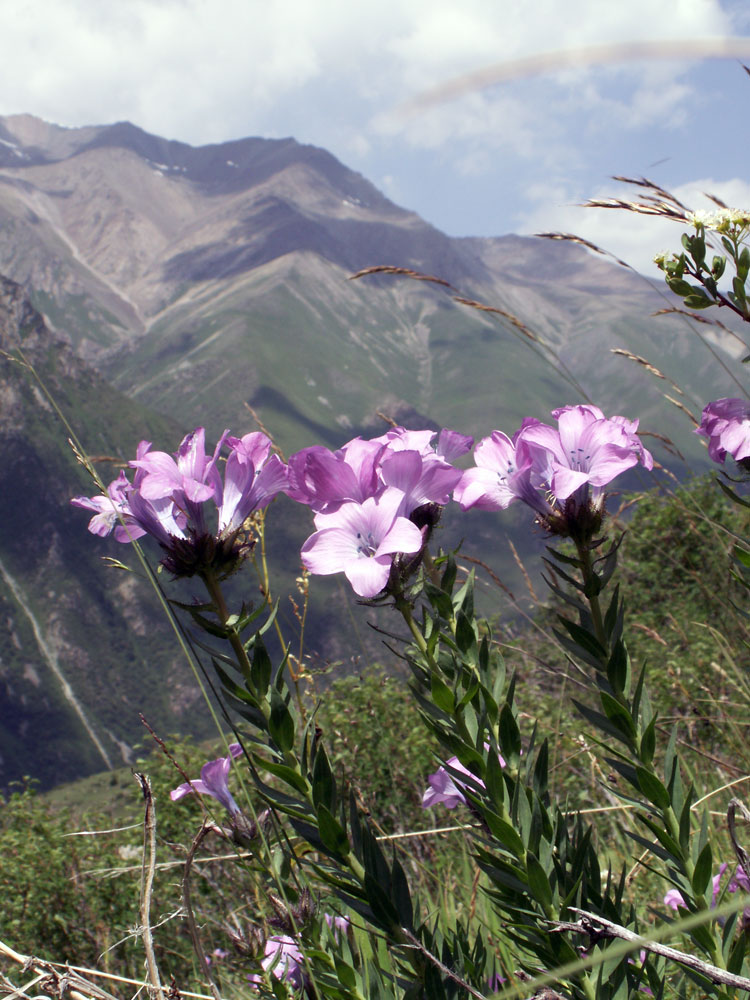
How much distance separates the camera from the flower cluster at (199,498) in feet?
5.48

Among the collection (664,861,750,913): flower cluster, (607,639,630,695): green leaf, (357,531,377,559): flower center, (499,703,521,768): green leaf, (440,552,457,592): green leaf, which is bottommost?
(664,861,750,913): flower cluster

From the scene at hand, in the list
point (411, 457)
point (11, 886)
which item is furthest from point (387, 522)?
point (11, 886)

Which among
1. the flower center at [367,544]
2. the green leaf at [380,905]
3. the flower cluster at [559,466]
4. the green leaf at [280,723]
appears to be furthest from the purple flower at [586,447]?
the green leaf at [380,905]

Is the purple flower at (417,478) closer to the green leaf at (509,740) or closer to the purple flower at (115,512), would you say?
the green leaf at (509,740)

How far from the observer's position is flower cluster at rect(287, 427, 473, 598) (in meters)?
1.41

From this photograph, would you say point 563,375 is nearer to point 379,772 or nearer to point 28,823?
point 379,772

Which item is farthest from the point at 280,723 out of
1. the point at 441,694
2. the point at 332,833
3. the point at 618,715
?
the point at 618,715

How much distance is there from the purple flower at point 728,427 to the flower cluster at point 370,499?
0.63 metres

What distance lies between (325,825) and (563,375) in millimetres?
2349

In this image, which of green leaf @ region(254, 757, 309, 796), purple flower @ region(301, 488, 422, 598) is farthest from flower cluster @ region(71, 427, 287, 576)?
green leaf @ region(254, 757, 309, 796)

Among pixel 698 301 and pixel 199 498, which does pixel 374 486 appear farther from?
pixel 698 301

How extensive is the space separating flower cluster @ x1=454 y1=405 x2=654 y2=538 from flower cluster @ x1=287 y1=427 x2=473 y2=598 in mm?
91

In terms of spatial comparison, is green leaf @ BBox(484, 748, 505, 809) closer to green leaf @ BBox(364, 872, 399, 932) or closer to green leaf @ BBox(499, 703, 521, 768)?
green leaf @ BBox(499, 703, 521, 768)

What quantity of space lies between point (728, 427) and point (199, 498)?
1205 millimetres
